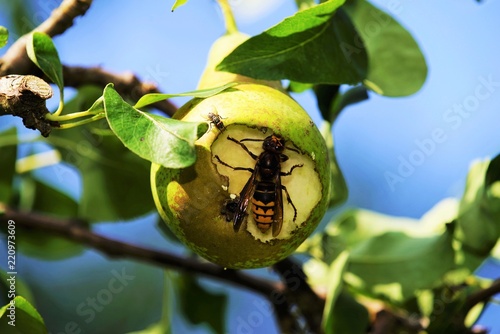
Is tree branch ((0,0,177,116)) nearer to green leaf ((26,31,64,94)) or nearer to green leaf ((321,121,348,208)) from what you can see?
green leaf ((26,31,64,94))

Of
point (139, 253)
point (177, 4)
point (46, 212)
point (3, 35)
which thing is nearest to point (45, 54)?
point (3, 35)

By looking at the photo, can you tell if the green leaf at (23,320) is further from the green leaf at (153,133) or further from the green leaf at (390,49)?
the green leaf at (390,49)

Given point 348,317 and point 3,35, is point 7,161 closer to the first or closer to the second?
point 3,35

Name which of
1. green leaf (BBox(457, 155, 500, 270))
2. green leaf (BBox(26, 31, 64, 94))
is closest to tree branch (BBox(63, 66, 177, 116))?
green leaf (BBox(26, 31, 64, 94))

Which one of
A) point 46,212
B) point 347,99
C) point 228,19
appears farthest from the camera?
point 46,212

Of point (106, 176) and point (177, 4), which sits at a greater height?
point (177, 4)

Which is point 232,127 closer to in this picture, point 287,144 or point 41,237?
point 287,144

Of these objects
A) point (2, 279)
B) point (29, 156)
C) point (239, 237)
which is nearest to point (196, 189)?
point (239, 237)
